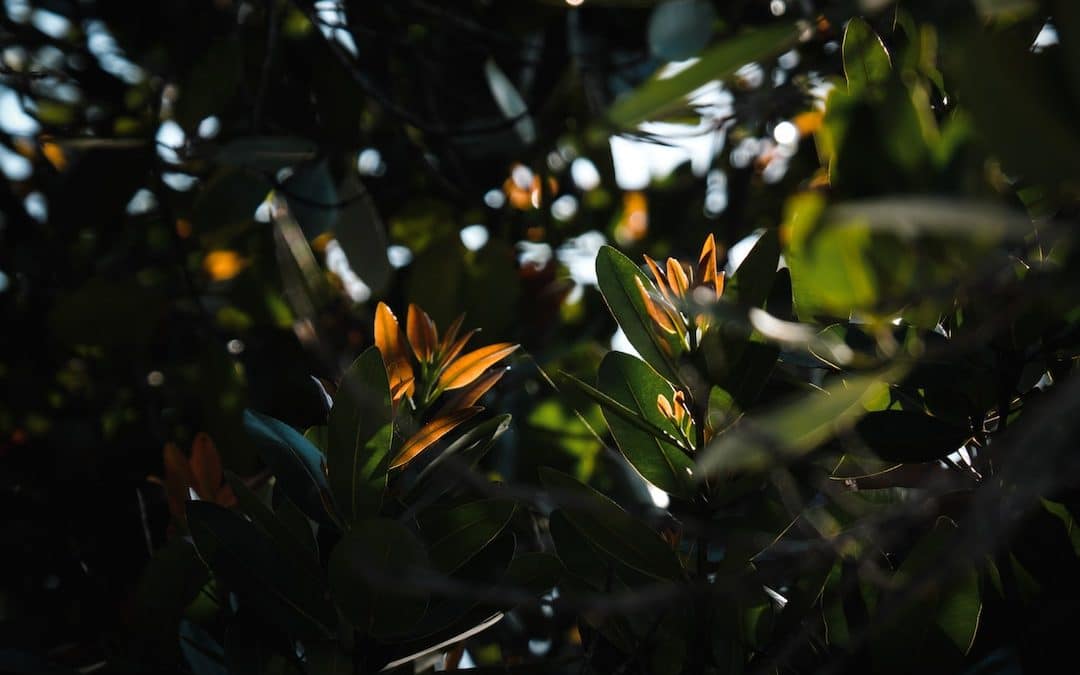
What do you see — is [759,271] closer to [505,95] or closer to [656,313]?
[656,313]

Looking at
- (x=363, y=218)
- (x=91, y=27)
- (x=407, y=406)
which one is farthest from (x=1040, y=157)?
(x=91, y=27)

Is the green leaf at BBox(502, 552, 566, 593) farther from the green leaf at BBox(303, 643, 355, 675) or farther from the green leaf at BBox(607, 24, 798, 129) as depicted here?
the green leaf at BBox(607, 24, 798, 129)

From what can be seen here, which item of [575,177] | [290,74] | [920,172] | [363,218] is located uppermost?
[920,172]

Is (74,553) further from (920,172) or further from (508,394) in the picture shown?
(920,172)

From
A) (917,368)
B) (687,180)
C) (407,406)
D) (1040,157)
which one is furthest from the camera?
(687,180)

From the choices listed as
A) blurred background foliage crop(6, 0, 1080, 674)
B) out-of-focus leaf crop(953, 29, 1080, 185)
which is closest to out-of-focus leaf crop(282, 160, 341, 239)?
blurred background foliage crop(6, 0, 1080, 674)
